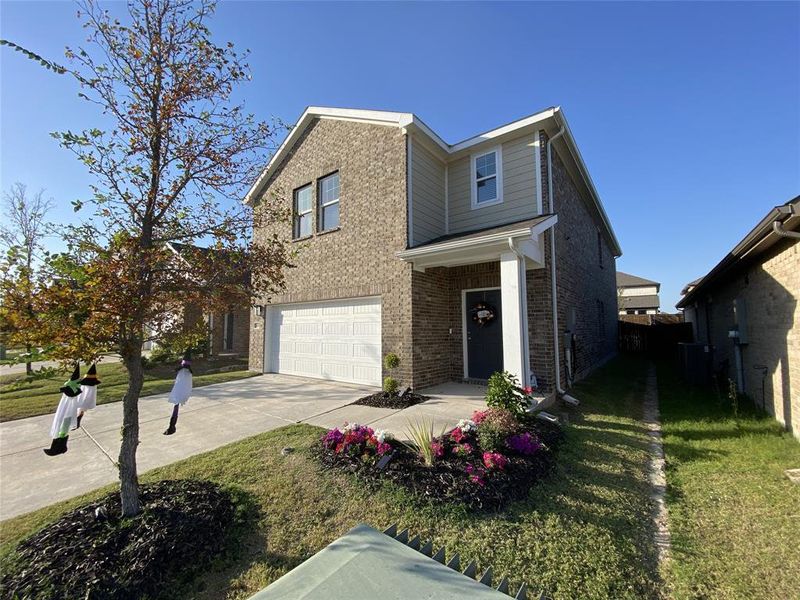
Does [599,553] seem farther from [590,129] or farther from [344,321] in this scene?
[590,129]

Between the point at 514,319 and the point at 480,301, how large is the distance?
2.31 metres

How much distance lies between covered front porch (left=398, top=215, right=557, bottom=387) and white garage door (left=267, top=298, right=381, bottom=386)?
4.18 ft

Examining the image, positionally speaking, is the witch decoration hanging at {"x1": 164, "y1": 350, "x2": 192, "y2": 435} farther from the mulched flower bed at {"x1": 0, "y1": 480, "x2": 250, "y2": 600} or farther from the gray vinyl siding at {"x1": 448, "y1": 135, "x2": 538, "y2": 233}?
the gray vinyl siding at {"x1": 448, "y1": 135, "x2": 538, "y2": 233}

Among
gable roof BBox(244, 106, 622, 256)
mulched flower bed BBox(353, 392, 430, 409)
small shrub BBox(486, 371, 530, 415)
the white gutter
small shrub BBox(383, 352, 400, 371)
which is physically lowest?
mulched flower bed BBox(353, 392, 430, 409)

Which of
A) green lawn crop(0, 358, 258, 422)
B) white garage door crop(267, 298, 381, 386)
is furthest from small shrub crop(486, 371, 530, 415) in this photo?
green lawn crop(0, 358, 258, 422)

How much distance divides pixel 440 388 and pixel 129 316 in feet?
20.8

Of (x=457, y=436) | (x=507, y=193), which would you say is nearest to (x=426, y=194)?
(x=507, y=193)

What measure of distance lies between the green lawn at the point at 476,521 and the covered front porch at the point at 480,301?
2.38m

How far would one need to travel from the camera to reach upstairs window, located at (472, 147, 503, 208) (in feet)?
27.1

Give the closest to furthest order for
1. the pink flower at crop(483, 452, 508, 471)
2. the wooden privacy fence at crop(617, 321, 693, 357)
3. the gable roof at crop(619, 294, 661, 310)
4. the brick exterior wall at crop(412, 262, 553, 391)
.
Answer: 1. the pink flower at crop(483, 452, 508, 471)
2. the brick exterior wall at crop(412, 262, 553, 391)
3. the wooden privacy fence at crop(617, 321, 693, 357)
4. the gable roof at crop(619, 294, 661, 310)

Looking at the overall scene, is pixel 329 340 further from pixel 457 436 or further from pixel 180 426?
pixel 457 436

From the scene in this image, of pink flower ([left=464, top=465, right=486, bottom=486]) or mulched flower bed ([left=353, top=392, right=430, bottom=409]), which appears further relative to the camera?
mulched flower bed ([left=353, top=392, right=430, bottom=409])

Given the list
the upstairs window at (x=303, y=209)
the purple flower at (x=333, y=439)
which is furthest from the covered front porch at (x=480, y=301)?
the upstairs window at (x=303, y=209)

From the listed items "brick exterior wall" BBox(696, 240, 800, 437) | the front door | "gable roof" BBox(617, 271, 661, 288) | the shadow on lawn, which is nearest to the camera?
the shadow on lawn
